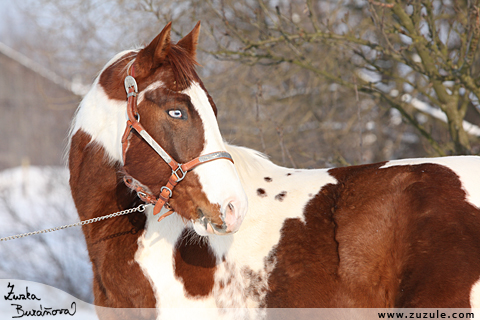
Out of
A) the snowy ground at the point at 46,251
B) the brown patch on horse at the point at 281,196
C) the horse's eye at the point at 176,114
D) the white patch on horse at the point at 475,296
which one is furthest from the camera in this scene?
the snowy ground at the point at 46,251

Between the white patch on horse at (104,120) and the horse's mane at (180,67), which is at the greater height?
the horse's mane at (180,67)

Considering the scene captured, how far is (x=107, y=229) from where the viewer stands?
2.40 m

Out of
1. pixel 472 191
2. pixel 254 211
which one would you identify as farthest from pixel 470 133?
pixel 254 211

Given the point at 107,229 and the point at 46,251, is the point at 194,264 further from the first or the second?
the point at 46,251

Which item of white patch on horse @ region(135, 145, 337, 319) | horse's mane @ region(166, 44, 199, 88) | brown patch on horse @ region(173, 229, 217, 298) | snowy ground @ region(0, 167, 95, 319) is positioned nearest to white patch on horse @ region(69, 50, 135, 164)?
horse's mane @ region(166, 44, 199, 88)

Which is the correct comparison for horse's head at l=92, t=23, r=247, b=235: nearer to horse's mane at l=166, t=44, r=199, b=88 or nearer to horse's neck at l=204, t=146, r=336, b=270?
horse's mane at l=166, t=44, r=199, b=88

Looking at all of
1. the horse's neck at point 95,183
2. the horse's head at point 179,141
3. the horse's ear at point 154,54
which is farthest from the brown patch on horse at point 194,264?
the horse's ear at point 154,54

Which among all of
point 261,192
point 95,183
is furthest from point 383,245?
point 95,183

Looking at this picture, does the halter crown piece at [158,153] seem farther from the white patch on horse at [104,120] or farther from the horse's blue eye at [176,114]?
the horse's blue eye at [176,114]

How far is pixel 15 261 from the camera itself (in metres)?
6.39

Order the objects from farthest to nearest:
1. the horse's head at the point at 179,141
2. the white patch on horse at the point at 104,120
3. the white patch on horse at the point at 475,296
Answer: the white patch on horse at the point at 104,120
the horse's head at the point at 179,141
the white patch on horse at the point at 475,296

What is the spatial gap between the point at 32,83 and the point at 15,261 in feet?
39.3

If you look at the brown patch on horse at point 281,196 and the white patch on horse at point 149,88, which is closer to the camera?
the white patch on horse at point 149,88

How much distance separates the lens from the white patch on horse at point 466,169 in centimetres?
213
